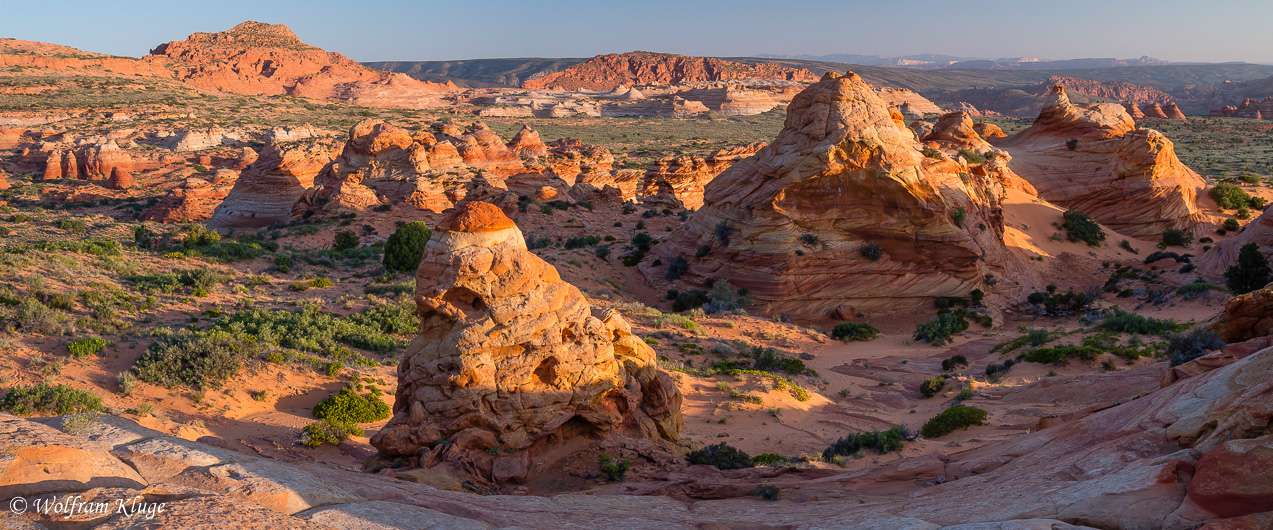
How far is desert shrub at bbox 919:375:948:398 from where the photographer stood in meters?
18.5

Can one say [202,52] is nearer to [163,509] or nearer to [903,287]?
[903,287]

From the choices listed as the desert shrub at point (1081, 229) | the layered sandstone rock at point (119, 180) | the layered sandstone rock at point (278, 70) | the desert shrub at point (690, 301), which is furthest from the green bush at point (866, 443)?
the layered sandstone rock at point (278, 70)

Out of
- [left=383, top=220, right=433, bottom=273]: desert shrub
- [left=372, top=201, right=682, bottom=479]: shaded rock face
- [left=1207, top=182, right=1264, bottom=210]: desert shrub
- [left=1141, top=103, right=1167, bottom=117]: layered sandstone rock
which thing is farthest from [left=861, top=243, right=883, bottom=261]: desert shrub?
[left=1141, top=103, right=1167, bottom=117]: layered sandstone rock

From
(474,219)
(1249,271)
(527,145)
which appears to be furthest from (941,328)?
(527,145)

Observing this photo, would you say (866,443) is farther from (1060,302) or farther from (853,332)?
(1060,302)

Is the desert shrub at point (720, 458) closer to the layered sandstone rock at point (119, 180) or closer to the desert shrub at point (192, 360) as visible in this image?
the desert shrub at point (192, 360)

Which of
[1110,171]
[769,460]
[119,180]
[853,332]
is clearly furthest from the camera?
[119,180]

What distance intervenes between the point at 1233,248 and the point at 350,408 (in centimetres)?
3618

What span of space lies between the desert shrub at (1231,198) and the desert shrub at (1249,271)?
18950 mm

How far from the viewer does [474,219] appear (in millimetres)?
11016

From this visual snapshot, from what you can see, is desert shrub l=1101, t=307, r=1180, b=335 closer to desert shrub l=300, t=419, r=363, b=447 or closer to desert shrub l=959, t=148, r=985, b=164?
desert shrub l=959, t=148, r=985, b=164

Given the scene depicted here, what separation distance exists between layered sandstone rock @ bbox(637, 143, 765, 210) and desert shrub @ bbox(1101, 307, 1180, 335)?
99.9ft

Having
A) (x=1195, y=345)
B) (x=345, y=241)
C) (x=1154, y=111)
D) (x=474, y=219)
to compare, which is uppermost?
(x=1154, y=111)

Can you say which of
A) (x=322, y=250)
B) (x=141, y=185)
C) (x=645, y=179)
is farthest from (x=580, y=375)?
(x=141, y=185)
